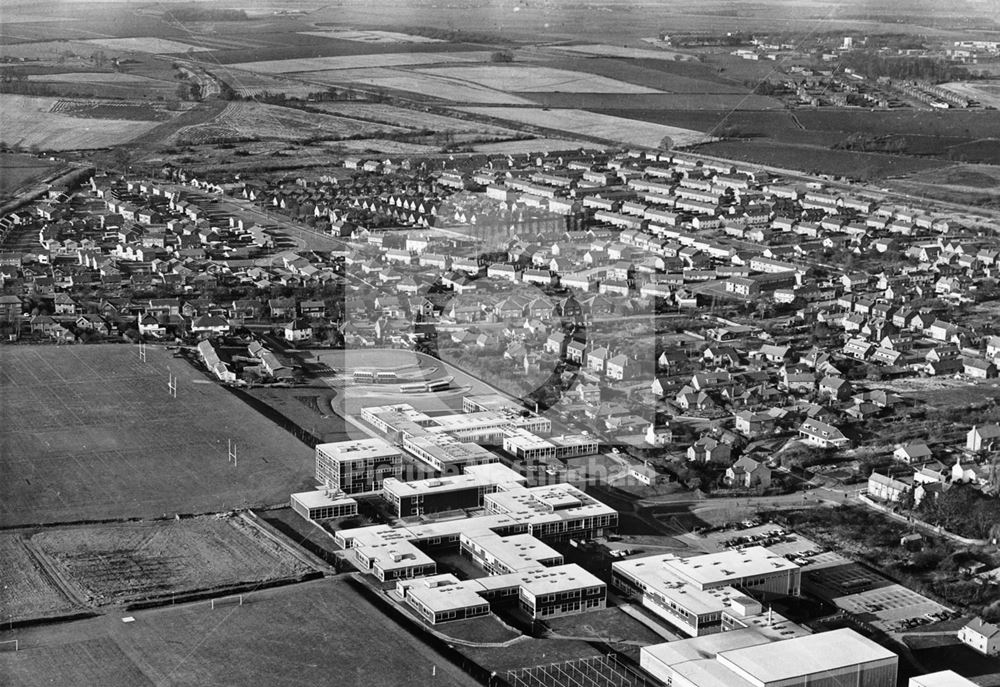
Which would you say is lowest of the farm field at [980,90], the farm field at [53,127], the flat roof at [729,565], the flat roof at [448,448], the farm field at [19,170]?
the flat roof at [729,565]

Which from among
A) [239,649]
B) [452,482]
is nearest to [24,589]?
[239,649]

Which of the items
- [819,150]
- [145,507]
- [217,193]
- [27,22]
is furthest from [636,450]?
[27,22]

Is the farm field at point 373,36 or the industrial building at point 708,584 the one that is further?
the farm field at point 373,36

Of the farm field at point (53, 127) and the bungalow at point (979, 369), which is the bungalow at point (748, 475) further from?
the farm field at point (53, 127)

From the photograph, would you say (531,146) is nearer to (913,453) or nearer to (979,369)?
(979,369)

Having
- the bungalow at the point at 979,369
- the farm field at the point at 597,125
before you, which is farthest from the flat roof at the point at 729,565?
the farm field at the point at 597,125

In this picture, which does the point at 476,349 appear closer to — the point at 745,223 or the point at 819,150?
the point at 745,223

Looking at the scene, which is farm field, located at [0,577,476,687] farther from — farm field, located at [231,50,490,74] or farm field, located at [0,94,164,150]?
farm field, located at [231,50,490,74]
